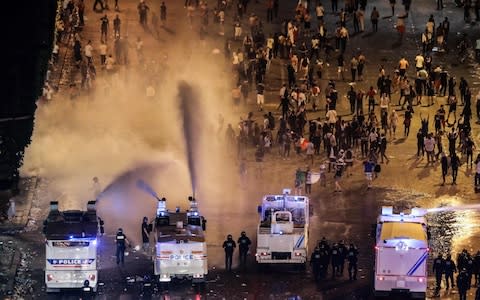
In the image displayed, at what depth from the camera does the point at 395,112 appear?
91000 millimetres

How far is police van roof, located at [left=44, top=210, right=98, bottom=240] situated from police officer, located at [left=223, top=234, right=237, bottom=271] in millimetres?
5929

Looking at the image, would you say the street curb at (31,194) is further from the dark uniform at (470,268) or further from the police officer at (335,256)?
the dark uniform at (470,268)

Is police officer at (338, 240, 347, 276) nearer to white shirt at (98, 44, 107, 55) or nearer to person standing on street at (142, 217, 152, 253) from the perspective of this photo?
person standing on street at (142, 217, 152, 253)

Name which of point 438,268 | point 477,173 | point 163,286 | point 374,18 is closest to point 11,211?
point 163,286

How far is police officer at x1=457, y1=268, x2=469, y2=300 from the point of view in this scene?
69.9 meters

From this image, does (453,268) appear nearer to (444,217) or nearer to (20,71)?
(444,217)

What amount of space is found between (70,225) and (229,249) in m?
7.18

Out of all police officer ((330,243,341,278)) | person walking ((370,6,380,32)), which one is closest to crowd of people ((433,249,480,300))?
police officer ((330,243,341,278))

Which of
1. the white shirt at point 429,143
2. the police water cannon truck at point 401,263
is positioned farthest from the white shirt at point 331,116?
the police water cannon truck at point 401,263

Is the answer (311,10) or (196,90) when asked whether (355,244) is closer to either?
(196,90)

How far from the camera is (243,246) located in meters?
74.6

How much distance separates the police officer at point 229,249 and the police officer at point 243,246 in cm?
34

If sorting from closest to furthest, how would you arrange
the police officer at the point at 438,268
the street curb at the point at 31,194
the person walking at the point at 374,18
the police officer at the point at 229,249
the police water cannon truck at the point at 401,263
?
the police water cannon truck at the point at 401,263 → the police officer at the point at 438,268 → the police officer at the point at 229,249 → the street curb at the point at 31,194 → the person walking at the point at 374,18

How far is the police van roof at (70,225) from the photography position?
70.6 metres
